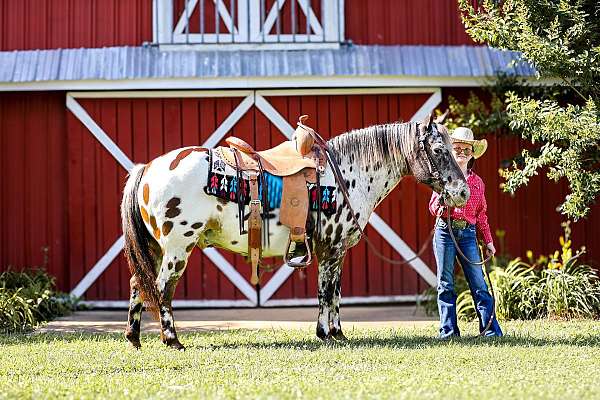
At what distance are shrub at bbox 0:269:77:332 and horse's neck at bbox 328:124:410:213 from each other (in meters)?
3.85

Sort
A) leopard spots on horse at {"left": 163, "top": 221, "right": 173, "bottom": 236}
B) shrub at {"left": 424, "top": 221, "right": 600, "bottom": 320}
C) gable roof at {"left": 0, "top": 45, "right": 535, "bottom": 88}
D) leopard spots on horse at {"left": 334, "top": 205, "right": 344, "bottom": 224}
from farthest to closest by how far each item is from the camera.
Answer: gable roof at {"left": 0, "top": 45, "right": 535, "bottom": 88} < shrub at {"left": 424, "top": 221, "right": 600, "bottom": 320} < leopard spots on horse at {"left": 334, "top": 205, "right": 344, "bottom": 224} < leopard spots on horse at {"left": 163, "top": 221, "right": 173, "bottom": 236}

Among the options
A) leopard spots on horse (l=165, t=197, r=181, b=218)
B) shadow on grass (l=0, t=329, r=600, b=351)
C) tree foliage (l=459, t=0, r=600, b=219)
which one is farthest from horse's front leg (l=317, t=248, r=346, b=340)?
Result: tree foliage (l=459, t=0, r=600, b=219)

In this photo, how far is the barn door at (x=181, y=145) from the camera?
1162cm

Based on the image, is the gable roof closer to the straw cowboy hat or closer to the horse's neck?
the straw cowboy hat

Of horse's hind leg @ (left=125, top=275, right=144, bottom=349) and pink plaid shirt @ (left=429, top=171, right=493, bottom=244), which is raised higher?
pink plaid shirt @ (left=429, top=171, right=493, bottom=244)

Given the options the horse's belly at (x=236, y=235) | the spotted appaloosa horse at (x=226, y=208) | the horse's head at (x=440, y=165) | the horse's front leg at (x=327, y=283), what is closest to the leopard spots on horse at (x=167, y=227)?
the spotted appaloosa horse at (x=226, y=208)

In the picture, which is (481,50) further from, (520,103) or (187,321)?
(187,321)

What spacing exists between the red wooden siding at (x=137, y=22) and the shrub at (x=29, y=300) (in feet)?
9.30

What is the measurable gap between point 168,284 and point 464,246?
2.63 metres

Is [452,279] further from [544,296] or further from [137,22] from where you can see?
[137,22]

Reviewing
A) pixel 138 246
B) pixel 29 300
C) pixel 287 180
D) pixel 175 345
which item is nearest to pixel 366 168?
pixel 287 180

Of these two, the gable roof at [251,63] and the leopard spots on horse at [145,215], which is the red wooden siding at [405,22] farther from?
the leopard spots on horse at [145,215]

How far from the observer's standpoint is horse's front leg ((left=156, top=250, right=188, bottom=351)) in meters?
7.64

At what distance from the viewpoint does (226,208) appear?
7781mm
